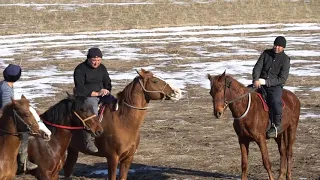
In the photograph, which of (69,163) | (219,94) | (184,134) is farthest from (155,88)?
(184,134)

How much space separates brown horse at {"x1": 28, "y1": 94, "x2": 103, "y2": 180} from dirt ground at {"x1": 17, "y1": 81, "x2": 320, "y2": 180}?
2.93 m

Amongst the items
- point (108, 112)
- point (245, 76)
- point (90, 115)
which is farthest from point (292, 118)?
point (245, 76)

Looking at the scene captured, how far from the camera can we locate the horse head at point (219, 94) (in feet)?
37.9

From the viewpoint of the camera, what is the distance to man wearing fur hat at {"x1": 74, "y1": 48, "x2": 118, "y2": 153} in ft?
37.8

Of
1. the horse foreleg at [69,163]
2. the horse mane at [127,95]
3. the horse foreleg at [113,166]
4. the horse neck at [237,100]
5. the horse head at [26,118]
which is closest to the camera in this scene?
the horse head at [26,118]

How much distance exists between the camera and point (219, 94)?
11.6 meters

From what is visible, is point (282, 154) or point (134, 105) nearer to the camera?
point (134, 105)

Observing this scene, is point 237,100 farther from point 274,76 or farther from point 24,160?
point 24,160

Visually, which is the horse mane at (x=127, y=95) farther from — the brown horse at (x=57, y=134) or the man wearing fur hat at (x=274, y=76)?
the man wearing fur hat at (x=274, y=76)

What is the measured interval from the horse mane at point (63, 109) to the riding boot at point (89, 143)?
118 cm

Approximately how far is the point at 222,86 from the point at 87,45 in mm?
23792

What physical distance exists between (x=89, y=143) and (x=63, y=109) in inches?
56.3

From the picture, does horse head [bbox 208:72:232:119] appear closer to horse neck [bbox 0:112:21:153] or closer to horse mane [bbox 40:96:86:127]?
horse mane [bbox 40:96:86:127]

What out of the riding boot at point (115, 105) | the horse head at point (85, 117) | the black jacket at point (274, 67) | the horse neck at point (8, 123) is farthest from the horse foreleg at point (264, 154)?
the horse neck at point (8, 123)
